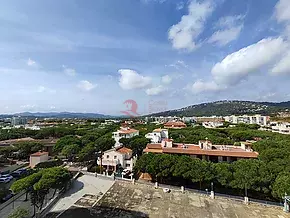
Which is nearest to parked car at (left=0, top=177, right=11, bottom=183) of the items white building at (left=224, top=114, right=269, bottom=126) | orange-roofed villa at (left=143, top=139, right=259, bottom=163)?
orange-roofed villa at (left=143, top=139, right=259, bottom=163)

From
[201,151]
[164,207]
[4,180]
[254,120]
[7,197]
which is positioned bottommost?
[4,180]

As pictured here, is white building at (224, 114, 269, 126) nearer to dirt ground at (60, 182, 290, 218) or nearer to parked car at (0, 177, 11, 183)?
dirt ground at (60, 182, 290, 218)

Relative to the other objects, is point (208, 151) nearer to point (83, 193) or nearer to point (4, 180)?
point (83, 193)

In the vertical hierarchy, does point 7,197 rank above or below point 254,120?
below

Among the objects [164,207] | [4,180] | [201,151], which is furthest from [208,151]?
[4,180]

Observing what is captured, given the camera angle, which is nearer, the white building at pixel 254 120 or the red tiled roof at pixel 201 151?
the red tiled roof at pixel 201 151

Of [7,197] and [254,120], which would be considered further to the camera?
[254,120]

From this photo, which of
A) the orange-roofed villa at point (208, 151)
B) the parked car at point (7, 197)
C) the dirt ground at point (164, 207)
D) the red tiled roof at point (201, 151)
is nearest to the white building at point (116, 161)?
the orange-roofed villa at point (208, 151)

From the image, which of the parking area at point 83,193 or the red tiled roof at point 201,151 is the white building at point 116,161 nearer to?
the red tiled roof at point 201,151

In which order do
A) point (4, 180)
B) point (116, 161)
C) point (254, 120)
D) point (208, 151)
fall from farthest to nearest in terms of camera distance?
1. point (254, 120)
2. point (208, 151)
3. point (116, 161)
4. point (4, 180)
